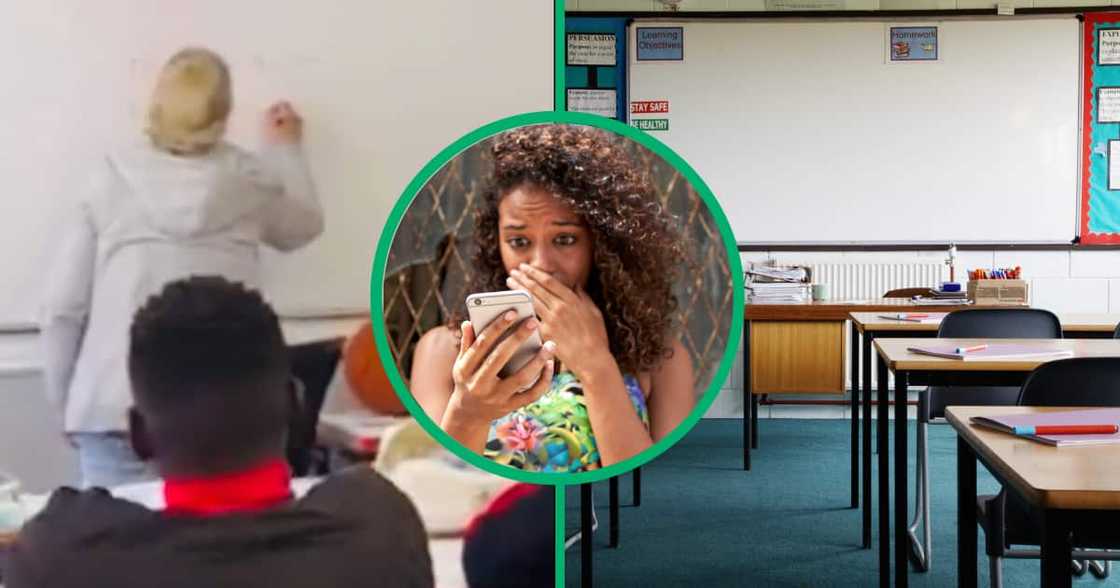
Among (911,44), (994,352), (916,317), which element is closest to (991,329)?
(916,317)

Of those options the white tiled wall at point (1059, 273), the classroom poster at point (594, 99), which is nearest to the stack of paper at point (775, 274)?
the white tiled wall at point (1059, 273)

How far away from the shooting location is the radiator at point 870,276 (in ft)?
17.0

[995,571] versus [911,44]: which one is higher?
[911,44]

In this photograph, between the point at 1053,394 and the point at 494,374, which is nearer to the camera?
the point at 494,374

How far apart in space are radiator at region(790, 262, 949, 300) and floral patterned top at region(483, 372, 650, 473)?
15.3ft

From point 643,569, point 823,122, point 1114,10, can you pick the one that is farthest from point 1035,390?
point 1114,10

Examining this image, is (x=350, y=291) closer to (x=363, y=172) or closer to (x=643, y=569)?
(x=363, y=172)

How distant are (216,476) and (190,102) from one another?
317 millimetres

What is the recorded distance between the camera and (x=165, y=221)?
80 centimetres

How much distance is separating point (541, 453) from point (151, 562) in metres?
0.35

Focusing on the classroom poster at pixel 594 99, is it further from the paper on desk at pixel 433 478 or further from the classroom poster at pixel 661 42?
the paper on desk at pixel 433 478

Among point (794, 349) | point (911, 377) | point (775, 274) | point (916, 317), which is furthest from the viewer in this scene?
point (775, 274)

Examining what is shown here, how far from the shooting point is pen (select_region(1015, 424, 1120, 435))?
4.69ft

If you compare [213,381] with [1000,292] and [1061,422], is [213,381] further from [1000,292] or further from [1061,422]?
[1000,292]
